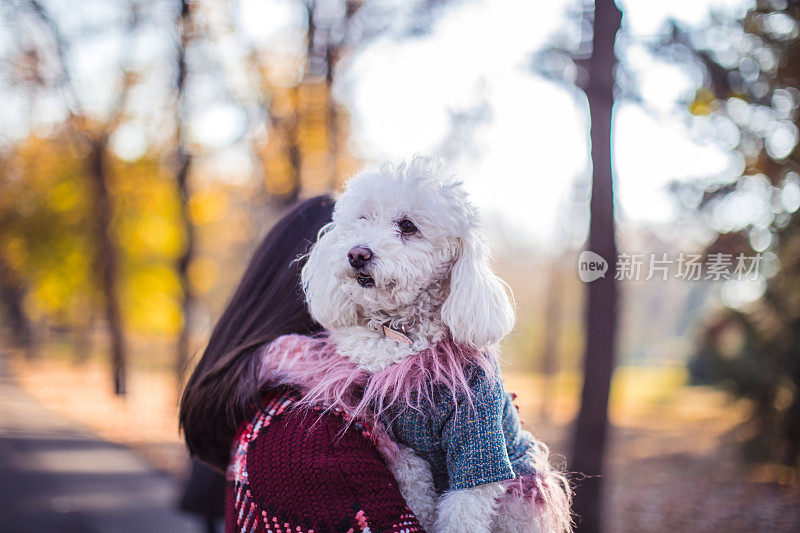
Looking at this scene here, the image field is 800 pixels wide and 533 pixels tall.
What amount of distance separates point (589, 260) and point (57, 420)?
41.2ft

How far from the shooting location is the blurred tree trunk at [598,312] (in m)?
4.35

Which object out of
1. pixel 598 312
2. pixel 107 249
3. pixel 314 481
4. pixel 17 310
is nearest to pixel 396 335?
pixel 314 481

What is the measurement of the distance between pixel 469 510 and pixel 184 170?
11.2 meters

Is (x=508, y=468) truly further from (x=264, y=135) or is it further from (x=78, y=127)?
(x=78, y=127)

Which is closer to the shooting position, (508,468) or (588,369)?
(508,468)

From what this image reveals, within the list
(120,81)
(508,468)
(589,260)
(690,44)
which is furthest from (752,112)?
(120,81)

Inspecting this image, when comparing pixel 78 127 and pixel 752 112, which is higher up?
pixel 752 112

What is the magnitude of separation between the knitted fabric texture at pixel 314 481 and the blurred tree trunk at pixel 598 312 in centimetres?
361

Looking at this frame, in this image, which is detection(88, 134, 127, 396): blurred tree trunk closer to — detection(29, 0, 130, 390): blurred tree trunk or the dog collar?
detection(29, 0, 130, 390): blurred tree trunk

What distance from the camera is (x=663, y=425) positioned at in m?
16.5

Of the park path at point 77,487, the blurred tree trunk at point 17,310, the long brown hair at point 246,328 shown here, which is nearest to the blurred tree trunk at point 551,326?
the park path at point 77,487

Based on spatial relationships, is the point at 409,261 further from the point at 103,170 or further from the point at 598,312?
the point at 103,170

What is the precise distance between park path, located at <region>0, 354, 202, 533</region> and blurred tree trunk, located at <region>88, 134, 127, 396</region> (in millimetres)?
4516

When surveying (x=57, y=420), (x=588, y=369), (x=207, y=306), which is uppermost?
(x=588, y=369)
